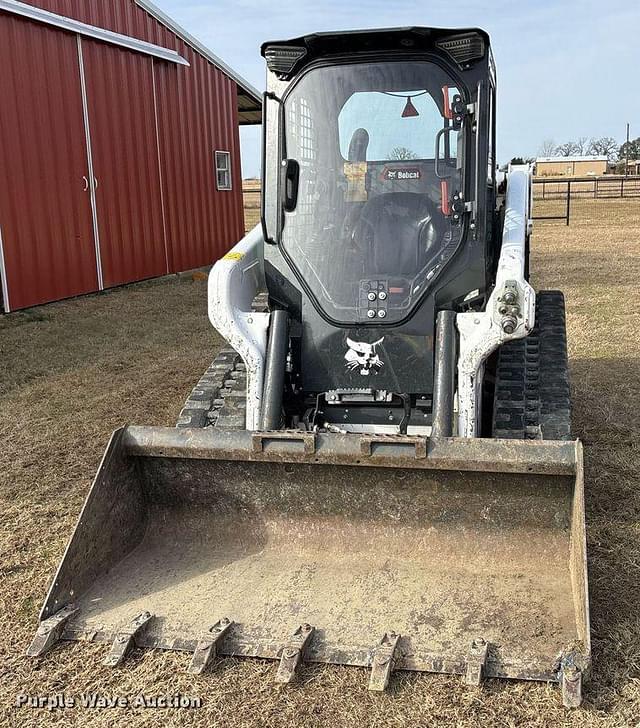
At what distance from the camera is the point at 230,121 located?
16625mm

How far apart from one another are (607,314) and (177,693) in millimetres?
7743

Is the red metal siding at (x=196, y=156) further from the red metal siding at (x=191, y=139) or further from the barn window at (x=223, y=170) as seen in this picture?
the barn window at (x=223, y=170)

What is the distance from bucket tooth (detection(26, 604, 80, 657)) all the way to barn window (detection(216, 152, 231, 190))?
544 inches

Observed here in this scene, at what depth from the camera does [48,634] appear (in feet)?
9.80

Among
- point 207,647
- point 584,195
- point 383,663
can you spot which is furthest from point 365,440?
point 584,195

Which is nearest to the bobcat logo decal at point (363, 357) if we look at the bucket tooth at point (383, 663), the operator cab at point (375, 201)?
the operator cab at point (375, 201)

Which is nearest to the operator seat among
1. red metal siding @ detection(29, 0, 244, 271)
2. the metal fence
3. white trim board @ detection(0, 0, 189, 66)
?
white trim board @ detection(0, 0, 189, 66)

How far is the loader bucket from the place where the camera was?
288 cm

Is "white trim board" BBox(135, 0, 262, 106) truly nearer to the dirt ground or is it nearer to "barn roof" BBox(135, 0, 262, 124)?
"barn roof" BBox(135, 0, 262, 124)

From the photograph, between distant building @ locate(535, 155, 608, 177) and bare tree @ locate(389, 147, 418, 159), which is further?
distant building @ locate(535, 155, 608, 177)

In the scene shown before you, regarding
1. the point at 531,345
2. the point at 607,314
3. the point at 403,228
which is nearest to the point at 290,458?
the point at 403,228

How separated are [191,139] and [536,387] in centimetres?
1200

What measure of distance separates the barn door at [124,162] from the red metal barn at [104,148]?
0.07 ft

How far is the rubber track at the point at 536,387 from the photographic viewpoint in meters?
3.88
